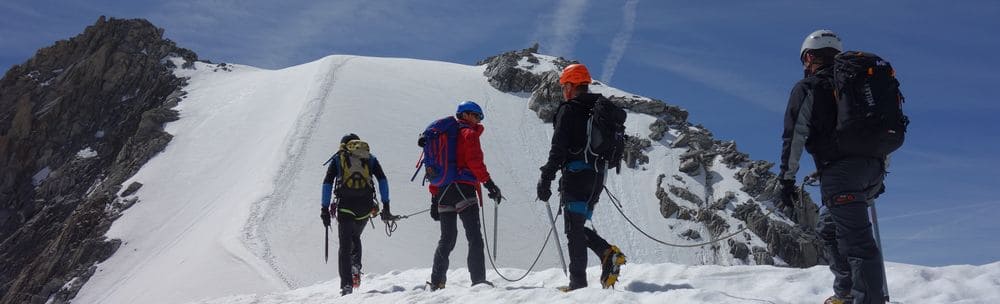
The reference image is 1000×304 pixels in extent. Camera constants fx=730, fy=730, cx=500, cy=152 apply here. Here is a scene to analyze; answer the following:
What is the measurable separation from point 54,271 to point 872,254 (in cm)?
2609

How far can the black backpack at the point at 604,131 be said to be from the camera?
6.44 metres

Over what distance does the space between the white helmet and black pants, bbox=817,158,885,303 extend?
0.93m

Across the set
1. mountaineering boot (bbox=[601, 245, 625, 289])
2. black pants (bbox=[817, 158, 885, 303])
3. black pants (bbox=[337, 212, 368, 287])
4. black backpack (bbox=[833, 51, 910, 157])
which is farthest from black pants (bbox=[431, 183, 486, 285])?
black backpack (bbox=[833, 51, 910, 157])

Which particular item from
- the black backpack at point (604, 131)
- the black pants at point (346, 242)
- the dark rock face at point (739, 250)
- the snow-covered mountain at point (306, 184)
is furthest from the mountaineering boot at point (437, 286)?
the dark rock face at point (739, 250)

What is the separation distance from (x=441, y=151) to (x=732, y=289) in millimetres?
3226

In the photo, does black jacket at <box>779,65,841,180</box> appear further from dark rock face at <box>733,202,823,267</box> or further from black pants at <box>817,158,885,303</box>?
dark rock face at <box>733,202,823,267</box>

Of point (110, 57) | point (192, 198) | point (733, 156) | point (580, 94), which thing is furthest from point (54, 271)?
point (110, 57)

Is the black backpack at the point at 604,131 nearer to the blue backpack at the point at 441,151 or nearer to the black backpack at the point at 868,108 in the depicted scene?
the blue backpack at the point at 441,151

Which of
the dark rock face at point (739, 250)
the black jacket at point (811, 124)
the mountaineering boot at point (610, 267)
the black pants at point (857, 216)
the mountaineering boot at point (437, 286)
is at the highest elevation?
the dark rock face at point (739, 250)

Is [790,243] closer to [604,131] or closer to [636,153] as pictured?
[636,153]

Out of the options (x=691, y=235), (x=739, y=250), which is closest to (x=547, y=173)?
(x=739, y=250)

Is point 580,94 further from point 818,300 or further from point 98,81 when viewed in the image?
point 98,81

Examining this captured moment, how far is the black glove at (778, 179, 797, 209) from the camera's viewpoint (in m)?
5.19

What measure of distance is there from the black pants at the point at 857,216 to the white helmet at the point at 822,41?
0.93 meters
